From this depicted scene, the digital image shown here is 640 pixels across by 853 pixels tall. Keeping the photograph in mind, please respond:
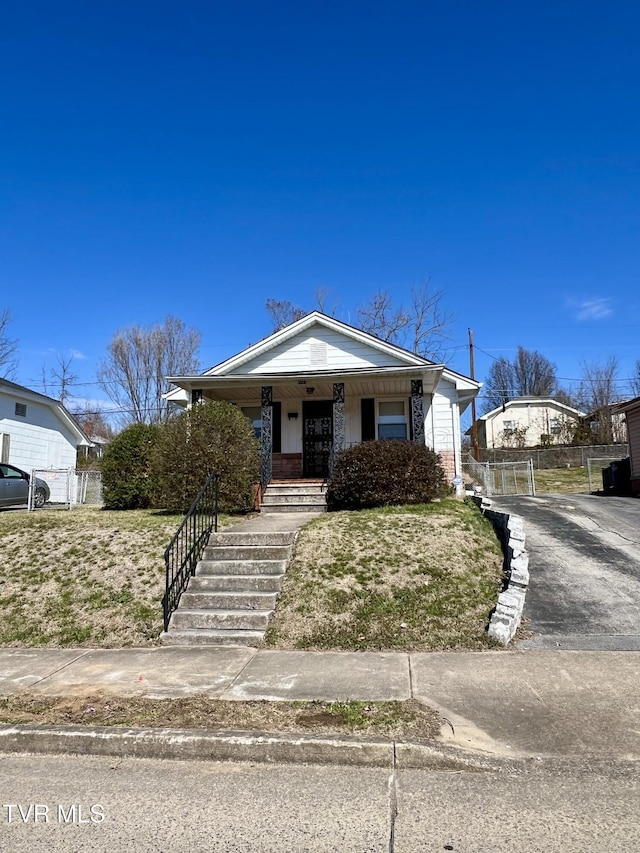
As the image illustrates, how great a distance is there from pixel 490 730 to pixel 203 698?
7.85 ft

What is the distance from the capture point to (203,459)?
1150 cm

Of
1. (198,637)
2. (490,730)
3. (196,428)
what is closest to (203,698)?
(198,637)

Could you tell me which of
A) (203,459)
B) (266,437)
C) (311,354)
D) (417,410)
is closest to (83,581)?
(203,459)

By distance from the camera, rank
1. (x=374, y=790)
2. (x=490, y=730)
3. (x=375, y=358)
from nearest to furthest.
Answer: (x=374, y=790), (x=490, y=730), (x=375, y=358)

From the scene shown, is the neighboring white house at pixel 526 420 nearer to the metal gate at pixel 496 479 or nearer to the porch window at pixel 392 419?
the metal gate at pixel 496 479

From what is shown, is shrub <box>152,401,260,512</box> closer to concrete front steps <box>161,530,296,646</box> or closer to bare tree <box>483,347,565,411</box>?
concrete front steps <box>161,530,296,646</box>

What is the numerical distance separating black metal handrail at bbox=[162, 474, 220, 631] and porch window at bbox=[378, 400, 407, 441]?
775cm

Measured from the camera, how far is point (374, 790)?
3.54 meters

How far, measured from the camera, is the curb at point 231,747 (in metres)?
3.85

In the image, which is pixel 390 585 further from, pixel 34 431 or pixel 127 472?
pixel 34 431

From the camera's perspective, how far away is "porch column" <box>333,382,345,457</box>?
47.5 ft

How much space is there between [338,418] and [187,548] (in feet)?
23.0

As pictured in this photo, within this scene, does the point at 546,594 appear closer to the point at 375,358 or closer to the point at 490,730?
the point at 490,730

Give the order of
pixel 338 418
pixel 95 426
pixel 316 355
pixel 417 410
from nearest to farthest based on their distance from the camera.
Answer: pixel 338 418 → pixel 417 410 → pixel 316 355 → pixel 95 426
